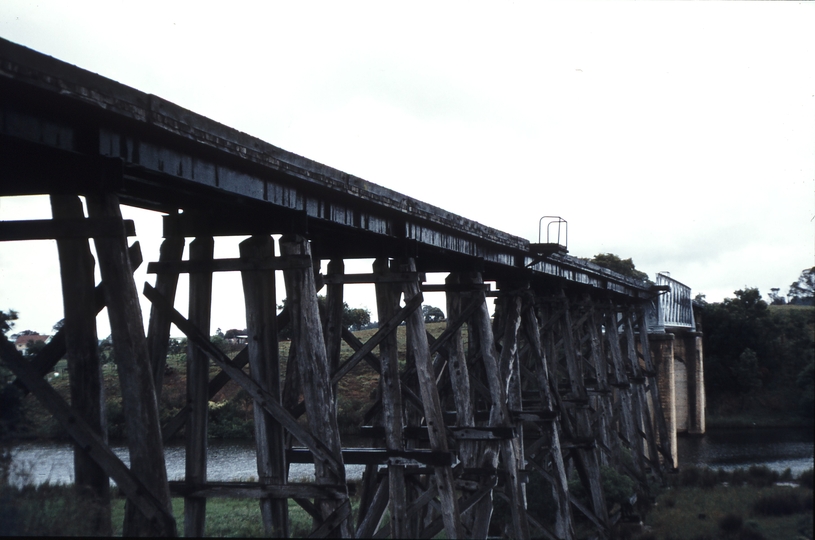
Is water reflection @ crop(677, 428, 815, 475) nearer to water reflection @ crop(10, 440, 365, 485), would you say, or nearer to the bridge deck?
the bridge deck

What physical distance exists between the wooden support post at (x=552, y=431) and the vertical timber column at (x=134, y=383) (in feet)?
25.8

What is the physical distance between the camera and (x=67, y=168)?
4477 millimetres

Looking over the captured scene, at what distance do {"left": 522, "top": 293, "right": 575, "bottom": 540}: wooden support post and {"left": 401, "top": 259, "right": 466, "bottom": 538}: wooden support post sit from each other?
3870mm

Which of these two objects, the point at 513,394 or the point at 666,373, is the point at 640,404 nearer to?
the point at 666,373

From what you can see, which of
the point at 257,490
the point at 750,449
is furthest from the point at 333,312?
the point at 750,449

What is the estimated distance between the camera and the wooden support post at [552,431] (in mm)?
11586

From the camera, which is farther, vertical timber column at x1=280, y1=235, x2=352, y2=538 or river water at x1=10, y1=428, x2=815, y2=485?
river water at x1=10, y1=428, x2=815, y2=485

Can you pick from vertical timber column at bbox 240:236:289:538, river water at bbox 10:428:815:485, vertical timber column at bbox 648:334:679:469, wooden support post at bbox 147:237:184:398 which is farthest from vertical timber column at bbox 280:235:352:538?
vertical timber column at bbox 648:334:679:469

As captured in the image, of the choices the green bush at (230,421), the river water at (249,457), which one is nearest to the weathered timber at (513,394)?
the river water at (249,457)

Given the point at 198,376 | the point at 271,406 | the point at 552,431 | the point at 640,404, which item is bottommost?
the point at 640,404

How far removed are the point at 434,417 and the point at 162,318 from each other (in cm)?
297

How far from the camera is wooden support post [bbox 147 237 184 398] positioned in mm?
6176

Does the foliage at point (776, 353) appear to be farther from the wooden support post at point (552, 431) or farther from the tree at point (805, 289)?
the wooden support post at point (552, 431)

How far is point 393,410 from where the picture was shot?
8.11 metres
